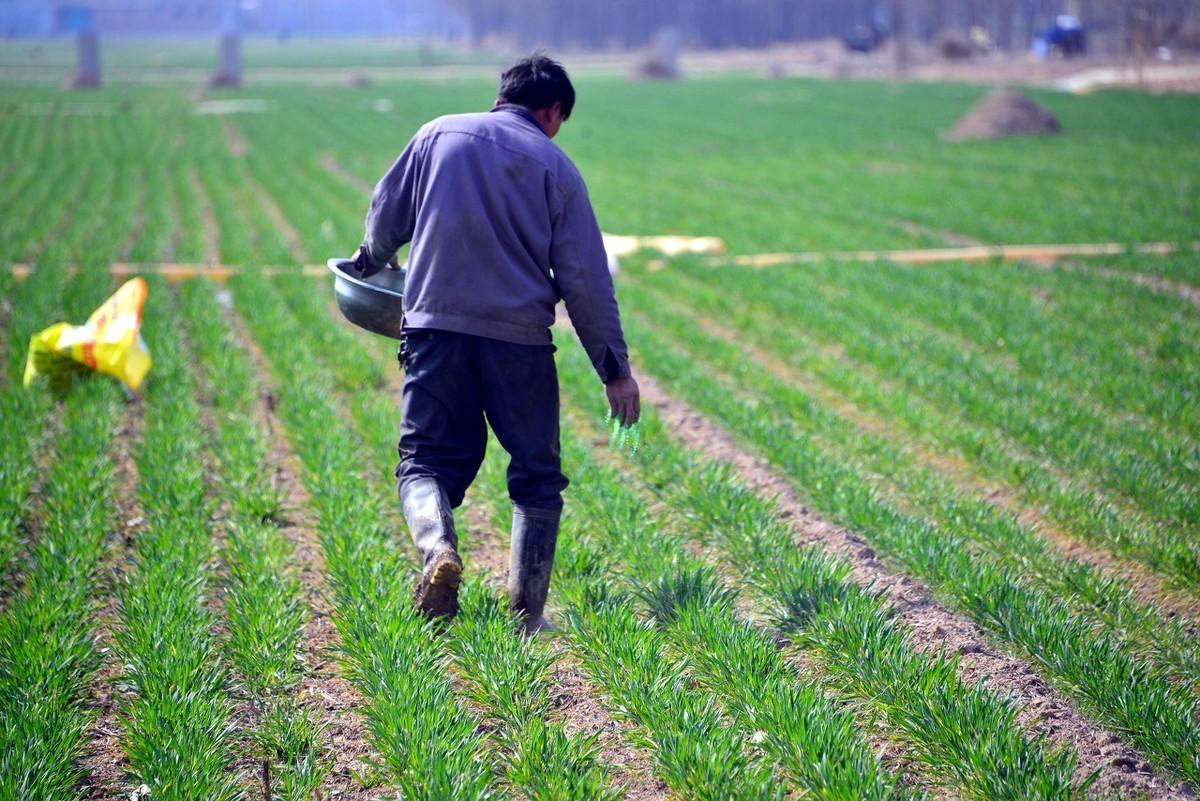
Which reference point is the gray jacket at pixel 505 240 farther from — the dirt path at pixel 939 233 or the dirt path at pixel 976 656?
the dirt path at pixel 939 233

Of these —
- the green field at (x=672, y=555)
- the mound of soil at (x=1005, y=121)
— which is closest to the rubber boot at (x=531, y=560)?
the green field at (x=672, y=555)

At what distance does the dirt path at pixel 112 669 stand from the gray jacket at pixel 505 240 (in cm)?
162

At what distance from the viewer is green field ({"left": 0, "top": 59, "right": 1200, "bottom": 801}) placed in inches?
144

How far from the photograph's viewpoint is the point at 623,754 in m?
3.81

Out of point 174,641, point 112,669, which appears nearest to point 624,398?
point 174,641

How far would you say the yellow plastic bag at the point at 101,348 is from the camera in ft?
25.7

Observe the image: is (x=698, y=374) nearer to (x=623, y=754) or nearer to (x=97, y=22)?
(x=623, y=754)

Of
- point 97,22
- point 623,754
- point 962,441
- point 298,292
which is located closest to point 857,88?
point 298,292

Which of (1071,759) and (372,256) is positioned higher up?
(372,256)

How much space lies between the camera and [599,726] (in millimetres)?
3982

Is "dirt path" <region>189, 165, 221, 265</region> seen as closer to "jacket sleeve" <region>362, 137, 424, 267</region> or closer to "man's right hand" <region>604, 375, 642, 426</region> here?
"jacket sleeve" <region>362, 137, 424, 267</region>

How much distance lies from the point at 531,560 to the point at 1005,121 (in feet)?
82.9

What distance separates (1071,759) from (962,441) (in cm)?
353

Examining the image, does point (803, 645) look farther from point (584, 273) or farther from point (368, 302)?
point (368, 302)
